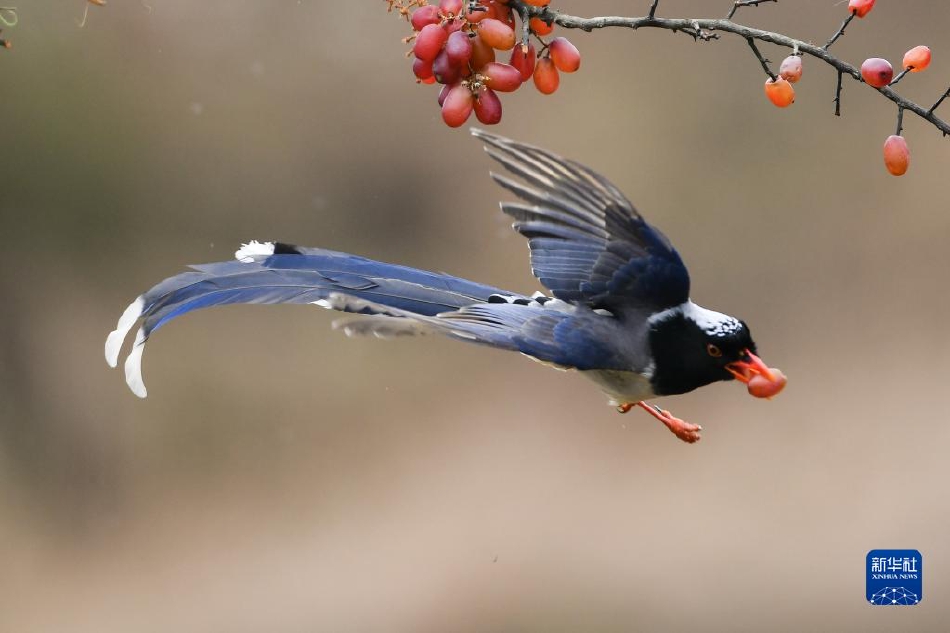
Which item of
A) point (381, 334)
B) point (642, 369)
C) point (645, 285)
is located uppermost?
point (645, 285)

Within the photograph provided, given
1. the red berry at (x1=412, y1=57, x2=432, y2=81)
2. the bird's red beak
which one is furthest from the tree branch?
the bird's red beak

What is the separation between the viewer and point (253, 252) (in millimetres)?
1722

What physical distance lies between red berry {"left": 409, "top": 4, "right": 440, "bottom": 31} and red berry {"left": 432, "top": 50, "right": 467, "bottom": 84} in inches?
2.1

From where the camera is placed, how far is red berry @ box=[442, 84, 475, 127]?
53.1 inches

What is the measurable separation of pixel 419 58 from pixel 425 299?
46cm

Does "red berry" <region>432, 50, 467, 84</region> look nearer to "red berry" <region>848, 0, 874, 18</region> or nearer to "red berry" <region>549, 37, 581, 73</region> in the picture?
"red berry" <region>549, 37, 581, 73</region>

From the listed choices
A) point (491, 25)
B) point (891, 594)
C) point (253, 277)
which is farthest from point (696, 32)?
point (891, 594)

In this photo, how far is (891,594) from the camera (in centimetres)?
346

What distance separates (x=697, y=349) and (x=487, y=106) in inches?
20.4

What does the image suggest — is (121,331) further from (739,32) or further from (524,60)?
(739,32)

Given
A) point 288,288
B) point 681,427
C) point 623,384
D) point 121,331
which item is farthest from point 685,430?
point 121,331

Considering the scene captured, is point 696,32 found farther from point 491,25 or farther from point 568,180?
point 568,180

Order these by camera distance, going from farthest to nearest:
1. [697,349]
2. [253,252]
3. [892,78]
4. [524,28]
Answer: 1. [253,252]
2. [697,349]
3. [524,28]
4. [892,78]

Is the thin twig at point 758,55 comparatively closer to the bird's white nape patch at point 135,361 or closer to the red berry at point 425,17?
the red berry at point 425,17
